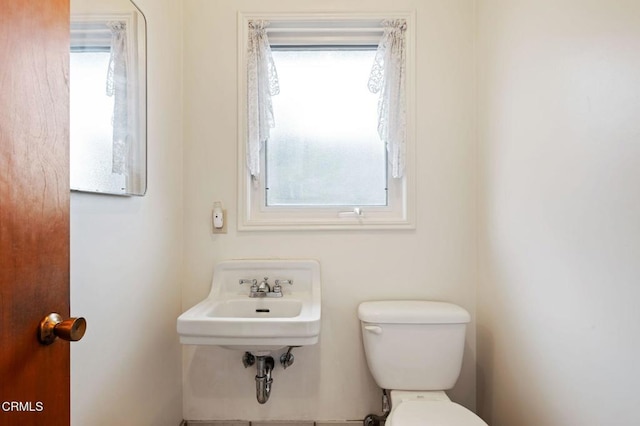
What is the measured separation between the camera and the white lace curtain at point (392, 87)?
150cm

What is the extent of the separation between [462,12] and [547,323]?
1372 millimetres

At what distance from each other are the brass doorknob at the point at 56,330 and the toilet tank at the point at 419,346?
101cm

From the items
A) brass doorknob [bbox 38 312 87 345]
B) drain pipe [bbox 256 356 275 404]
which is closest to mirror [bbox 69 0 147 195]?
brass doorknob [bbox 38 312 87 345]

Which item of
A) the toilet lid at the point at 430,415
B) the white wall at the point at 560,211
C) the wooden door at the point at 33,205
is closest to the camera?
the wooden door at the point at 33,205

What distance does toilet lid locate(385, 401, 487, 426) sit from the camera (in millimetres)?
1063

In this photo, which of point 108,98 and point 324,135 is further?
point 324,135

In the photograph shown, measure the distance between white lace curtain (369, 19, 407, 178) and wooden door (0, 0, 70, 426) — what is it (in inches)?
46.6

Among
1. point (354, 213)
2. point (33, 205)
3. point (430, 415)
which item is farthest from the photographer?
point (354, 213)

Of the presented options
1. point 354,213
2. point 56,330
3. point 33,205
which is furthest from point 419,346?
point 33,205

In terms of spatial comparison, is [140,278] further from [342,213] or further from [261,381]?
[342,213]

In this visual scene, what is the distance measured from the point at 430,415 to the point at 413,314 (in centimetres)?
35

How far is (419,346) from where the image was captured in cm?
131


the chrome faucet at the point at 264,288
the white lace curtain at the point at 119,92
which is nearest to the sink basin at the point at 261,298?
the chrome faucet at the point at 264,288

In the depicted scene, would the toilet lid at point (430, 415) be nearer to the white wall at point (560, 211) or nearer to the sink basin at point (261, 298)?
the white wall at point (560, 211)
